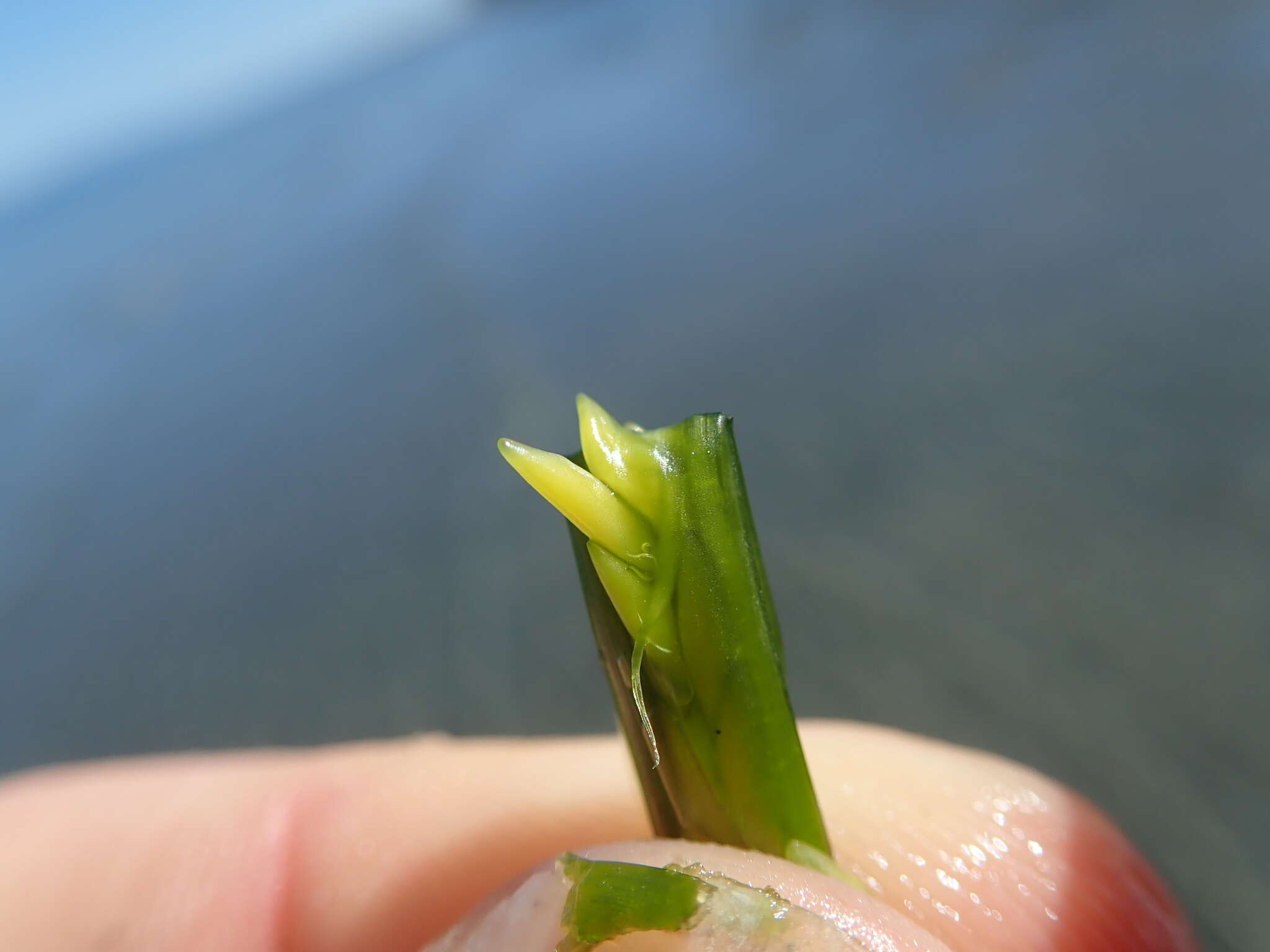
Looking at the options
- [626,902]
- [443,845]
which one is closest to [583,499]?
[626,902]

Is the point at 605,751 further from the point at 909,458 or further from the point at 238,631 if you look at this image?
the point at 238,631

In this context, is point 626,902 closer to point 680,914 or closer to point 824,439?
point 680,914

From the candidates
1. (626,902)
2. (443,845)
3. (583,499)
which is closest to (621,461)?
(583,499)

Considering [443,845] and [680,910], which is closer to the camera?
[680,910]

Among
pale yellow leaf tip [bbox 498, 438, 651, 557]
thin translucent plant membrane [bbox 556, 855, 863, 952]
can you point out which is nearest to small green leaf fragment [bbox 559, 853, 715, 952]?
thin translucent plant membrane [bbox 556, 855, 863, 952]

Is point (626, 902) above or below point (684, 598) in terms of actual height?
below

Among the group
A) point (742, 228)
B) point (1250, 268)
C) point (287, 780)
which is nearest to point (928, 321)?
point (1250, 268)

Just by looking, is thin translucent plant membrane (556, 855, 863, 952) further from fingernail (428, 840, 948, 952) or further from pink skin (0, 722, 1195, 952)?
pink skin (0, 722, 1195, 952)
